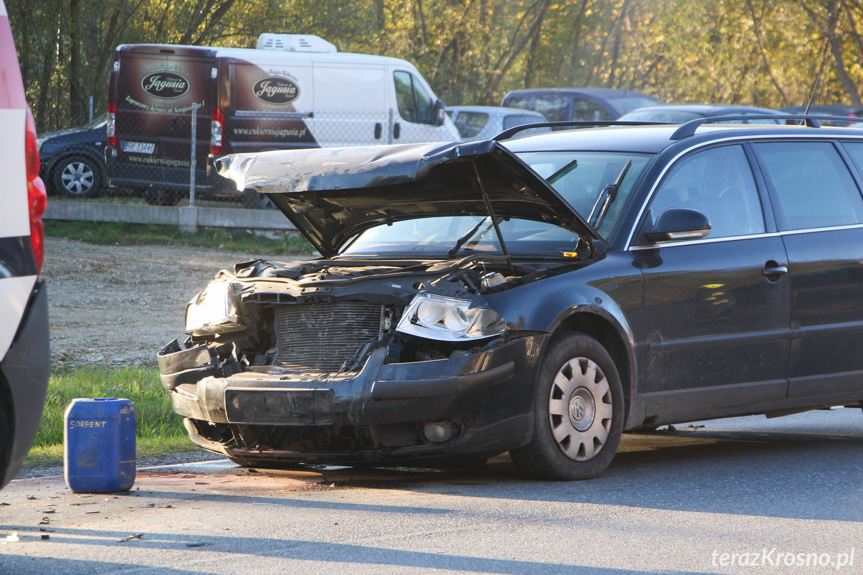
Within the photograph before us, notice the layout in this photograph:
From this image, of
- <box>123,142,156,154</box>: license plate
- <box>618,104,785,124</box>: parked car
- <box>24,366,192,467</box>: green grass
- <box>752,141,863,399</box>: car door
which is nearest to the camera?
<box>752,141,863,399</box>: car door

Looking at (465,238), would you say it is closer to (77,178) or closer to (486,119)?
(77,178)

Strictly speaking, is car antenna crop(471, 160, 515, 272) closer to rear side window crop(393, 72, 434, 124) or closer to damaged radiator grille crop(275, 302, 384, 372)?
damaged radiator grille crop(275, 302, 384, 372)

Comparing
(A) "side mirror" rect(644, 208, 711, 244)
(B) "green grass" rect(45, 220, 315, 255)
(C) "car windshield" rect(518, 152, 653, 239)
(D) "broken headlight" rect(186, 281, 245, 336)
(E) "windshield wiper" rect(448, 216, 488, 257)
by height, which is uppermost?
(C) "car windshield" rect(518, 152, 653, 239)

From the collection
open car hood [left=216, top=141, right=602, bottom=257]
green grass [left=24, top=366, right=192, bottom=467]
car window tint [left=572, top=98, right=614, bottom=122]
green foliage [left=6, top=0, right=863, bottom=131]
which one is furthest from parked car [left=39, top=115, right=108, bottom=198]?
open car hood [left=216, top=141, right=602, bottom=257]

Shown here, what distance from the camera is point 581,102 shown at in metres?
25.3

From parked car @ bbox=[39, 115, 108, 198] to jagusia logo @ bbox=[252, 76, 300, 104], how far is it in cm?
263

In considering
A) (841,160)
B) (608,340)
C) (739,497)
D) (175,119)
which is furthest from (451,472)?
(175,119)

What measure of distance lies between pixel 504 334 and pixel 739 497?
53.4 inches

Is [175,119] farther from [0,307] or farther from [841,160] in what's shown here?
[0,307]

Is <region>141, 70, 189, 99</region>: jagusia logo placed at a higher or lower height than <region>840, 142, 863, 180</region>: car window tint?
lower

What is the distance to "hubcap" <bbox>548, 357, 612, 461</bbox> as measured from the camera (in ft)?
18.6

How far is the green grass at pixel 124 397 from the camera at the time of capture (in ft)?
23.0

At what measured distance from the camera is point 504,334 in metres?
5.43

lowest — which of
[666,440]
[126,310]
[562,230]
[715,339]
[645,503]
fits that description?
[126,310]
